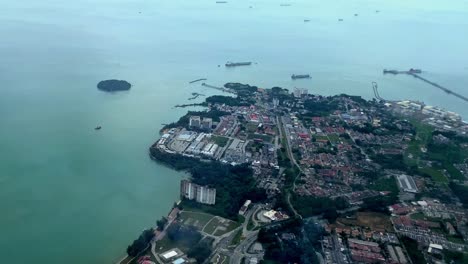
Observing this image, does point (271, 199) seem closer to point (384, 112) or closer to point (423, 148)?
point (423, 148)

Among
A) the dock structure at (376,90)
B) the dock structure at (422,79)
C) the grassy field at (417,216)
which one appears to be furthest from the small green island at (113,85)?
the dock structure at (422,79)

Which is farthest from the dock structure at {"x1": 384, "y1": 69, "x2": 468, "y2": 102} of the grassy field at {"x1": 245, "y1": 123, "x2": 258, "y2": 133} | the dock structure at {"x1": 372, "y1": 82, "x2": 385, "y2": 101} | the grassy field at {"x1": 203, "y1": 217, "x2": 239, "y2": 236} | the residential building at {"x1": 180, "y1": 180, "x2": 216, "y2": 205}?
the grassy field at {"x1": 203, "y1": 217, "x2": 239, "y2": 236}

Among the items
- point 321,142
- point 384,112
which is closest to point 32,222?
point 321,142

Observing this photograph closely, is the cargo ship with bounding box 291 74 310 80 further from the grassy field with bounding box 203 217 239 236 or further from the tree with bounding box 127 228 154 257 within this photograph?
the tree with bounding box 127 228 154 257

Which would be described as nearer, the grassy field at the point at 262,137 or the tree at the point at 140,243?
the tree at the point at 140,243

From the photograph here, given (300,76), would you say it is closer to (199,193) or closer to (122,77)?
(122,77)

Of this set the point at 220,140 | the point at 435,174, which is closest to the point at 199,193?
the point at 220,140

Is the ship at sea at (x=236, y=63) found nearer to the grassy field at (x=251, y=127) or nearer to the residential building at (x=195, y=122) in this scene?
the grassy field at (x=251, y=127)
